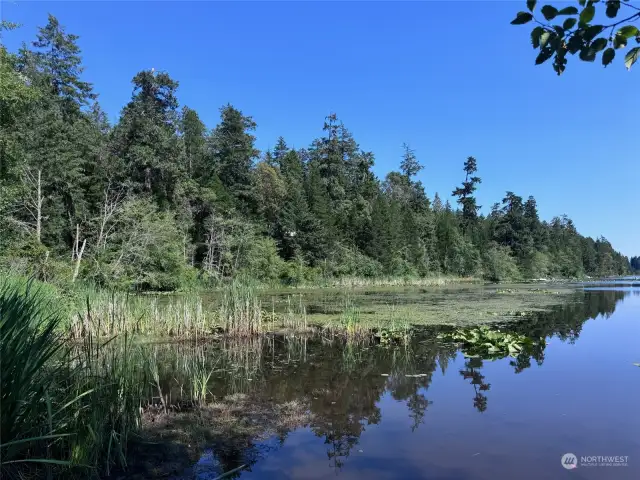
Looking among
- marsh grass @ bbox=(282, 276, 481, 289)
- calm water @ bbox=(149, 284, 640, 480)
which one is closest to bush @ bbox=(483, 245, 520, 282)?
marsh grass @ bbox=(282, 276, 481, 289)

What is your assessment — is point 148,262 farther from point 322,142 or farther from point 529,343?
point 322,142

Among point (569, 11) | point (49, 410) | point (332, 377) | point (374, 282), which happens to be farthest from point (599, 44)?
point (374, 282)

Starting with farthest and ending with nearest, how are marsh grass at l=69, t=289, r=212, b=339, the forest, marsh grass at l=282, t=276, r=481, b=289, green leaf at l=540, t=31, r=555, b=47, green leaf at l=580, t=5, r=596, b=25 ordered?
marsh grass at l=282, t=276, r=481, b=289
the forest
marsh grass at l=69, t=289, r=212, b=339
green leaf at l=540, t=31, r=555, b=47
green leaf at l=580, t=5, r=596, b=25

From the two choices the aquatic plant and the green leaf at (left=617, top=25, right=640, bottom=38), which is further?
the aquatic plant

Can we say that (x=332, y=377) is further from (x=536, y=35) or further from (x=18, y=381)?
(x=536, y=35)

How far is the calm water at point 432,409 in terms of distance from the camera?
4.19 meters

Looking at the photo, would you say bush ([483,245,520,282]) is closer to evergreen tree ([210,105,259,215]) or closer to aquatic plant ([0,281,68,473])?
evergreen tree ([210,105,259,215])

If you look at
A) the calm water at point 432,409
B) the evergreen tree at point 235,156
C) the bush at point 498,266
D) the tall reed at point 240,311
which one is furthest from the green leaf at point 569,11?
the bush at point 498,266

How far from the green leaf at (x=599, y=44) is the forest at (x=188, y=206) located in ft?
21.0

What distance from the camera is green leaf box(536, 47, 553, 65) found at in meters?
1.69

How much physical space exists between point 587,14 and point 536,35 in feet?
0.58

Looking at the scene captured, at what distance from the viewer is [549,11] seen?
1.59 metres

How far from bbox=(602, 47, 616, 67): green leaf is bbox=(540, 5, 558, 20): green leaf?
250 mm

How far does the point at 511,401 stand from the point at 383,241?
137ft
